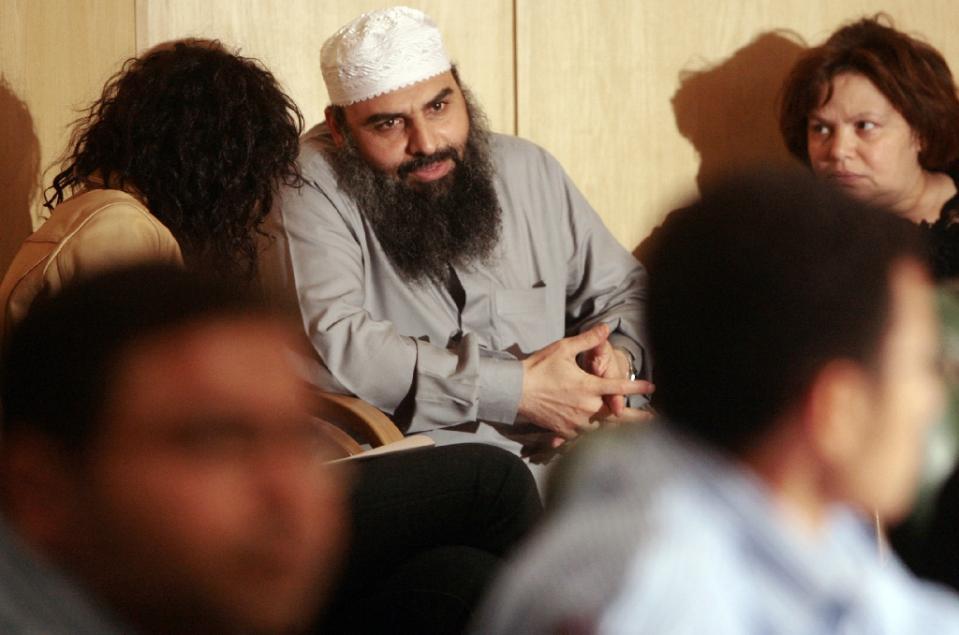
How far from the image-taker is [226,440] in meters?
1.02

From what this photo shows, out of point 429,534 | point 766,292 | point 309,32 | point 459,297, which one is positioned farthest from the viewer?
point 309,32

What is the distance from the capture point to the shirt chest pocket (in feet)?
10.9

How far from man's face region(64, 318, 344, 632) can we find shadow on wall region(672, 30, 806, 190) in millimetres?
3177

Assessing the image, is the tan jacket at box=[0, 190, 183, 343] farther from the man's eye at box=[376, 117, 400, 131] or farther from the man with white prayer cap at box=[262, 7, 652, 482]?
the man's eye at box=[376, 117, 400, 131]

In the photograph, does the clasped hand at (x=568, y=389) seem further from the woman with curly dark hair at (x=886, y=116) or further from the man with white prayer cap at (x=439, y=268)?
the woman with curly dark hair at (x=886, y=116)

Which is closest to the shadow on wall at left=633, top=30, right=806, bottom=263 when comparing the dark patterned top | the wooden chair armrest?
the dark patterned top

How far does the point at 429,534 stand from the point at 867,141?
206 centimetres

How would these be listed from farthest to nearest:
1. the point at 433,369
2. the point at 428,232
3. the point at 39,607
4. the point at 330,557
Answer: the point at 428,232
the point at 433,369
the point at 330,557
the point at 39,607

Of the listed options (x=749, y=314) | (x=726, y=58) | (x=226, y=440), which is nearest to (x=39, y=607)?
(x=226, y=440)

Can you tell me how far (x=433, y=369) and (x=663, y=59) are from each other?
147 centimetres

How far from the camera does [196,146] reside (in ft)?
8.95

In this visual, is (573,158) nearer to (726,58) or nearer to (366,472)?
(726,58)

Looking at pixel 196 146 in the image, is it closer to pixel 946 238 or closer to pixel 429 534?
pixel 429 534

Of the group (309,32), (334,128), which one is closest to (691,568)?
(334,128)
